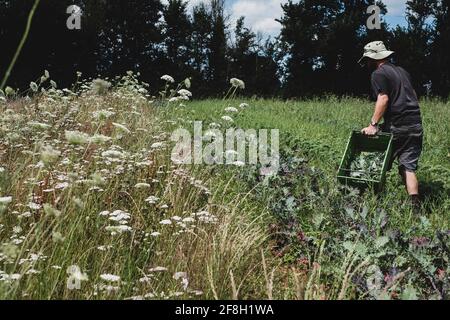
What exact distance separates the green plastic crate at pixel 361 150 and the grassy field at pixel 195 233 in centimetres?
17

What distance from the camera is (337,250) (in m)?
3.38

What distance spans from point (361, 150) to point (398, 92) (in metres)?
0.81

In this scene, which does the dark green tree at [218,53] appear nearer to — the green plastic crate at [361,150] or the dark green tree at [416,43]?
the dark green tree at [416,43]

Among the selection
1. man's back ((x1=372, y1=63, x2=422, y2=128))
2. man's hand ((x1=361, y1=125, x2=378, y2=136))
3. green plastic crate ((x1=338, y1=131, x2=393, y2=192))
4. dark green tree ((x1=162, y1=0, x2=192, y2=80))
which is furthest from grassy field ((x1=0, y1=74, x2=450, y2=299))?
dark green tree ((x1=162, y1=0, x2=192, y2=80))

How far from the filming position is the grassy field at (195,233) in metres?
2.68

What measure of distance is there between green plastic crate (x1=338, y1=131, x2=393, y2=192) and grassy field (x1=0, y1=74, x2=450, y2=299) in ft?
0.56

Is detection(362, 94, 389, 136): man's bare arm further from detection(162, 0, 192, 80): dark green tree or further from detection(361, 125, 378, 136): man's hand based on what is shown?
detection(162, 0, 192, 80): dark green tree

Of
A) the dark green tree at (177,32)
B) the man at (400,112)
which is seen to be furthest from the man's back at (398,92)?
the dark green tree at (177,32)

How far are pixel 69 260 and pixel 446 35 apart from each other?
28.4 m

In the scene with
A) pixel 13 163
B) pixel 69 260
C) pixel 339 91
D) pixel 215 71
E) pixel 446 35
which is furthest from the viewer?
pixel 215 71
